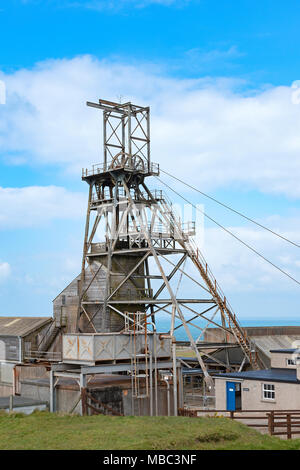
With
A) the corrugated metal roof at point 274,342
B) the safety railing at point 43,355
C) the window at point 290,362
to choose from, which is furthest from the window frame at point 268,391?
the safety railing at point 43,355

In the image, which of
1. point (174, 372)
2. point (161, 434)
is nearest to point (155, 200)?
point (174, 372)

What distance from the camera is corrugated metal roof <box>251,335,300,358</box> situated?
1885 inches

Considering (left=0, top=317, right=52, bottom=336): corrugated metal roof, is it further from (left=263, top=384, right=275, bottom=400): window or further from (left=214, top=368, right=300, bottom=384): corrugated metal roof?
(left=263, top=384, right=275, bottom=400): window

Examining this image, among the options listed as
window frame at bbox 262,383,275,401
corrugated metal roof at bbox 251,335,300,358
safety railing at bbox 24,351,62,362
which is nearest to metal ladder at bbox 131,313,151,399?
window frame at bbox 262,383,275,401

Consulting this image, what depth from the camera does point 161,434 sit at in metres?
18.5

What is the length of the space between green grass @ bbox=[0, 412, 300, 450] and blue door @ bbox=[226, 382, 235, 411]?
31.9ft

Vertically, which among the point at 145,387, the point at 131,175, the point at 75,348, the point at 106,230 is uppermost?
the point at 131,175

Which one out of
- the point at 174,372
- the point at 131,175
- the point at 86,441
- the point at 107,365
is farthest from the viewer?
the point at 131,175

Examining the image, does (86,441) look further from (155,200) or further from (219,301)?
(155,200)

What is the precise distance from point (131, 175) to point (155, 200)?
2.86 m

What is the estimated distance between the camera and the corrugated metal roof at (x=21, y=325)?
4459cm

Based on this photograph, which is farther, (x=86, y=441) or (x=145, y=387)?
(x=145, y=387)

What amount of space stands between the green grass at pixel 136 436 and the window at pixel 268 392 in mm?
7727

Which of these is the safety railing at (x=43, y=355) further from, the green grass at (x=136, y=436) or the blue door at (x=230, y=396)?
the green grass at (x=136, y=436)
